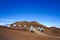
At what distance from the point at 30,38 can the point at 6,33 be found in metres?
2.39

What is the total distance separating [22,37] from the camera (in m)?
13.1

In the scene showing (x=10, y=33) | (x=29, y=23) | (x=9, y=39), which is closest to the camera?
(x=9, y=39)

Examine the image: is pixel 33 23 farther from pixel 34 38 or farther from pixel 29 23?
pixel 34 38

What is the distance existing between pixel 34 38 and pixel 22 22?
18.9 m

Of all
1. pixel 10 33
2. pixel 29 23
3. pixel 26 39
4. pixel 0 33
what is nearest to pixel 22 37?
pixel 26 39

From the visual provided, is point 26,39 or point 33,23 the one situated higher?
point 33,23

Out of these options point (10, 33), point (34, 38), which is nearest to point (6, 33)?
point (10, 33)

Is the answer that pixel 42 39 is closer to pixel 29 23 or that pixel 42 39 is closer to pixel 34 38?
pixel 34 38

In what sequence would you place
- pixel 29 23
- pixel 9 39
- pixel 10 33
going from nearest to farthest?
pixel 9 39 → pixel 10 33 → pixel 29 23

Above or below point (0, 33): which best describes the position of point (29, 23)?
above

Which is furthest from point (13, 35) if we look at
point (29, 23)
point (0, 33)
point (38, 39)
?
point (29, 23)

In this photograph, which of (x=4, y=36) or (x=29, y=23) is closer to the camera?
(x=4, y=36)

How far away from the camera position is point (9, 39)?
12.7 m

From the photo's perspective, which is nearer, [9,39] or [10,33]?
[9,39]
